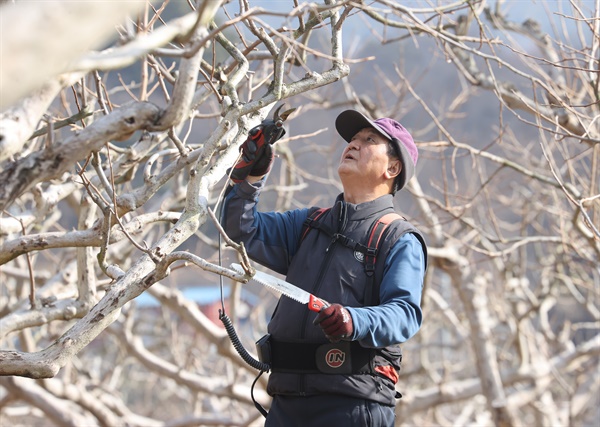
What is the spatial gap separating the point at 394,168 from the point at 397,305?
686 mm

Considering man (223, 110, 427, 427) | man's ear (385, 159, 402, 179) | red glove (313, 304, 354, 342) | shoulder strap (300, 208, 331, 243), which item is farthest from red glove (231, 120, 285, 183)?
red glove (313, 304, 354, 342)

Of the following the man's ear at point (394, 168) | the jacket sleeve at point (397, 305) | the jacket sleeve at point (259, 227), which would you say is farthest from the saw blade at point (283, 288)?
the man's ear at point (394, 168)

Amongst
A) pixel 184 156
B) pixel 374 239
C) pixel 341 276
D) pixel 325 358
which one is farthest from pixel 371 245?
pixel 184 156

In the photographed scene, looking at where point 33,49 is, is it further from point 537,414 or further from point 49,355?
point 537,414

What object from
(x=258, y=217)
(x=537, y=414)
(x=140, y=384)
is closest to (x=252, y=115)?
(x=258, y=217)

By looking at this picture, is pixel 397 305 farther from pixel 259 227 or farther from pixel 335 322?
pixel 259 227

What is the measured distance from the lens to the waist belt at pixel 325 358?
2.42 metres

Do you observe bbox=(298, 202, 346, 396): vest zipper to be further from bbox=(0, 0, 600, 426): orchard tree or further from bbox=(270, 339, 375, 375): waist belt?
bbox=(0, 0, 600, 426): orchard tree

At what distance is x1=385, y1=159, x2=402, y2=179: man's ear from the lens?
9.26ft

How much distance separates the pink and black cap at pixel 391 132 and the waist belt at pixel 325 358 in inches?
28.5

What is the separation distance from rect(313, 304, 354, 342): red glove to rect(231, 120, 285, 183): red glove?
64 cm

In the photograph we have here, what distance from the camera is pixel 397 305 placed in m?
2.33

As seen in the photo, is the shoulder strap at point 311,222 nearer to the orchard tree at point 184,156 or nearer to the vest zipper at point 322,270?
the vest zipper at point 322,270

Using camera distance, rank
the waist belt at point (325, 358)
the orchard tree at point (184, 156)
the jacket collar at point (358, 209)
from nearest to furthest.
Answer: the orchard tree at point (184, 156)
the waist belt at point (325, 358)
the jacket collar at point (358, 209)
